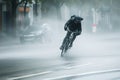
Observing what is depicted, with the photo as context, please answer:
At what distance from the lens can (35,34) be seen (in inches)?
1400

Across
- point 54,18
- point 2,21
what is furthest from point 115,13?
point 2,21

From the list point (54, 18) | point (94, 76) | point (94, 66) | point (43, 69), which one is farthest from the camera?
point (54, 18)

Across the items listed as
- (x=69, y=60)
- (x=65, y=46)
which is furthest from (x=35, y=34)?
(x=69, y=60)

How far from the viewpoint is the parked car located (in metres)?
35.4

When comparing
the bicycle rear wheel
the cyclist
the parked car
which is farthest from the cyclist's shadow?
the parked car

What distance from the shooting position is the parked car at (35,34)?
116 feet

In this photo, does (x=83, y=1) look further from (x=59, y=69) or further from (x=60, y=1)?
(x=59, y=69)

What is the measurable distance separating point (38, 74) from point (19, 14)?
42.9 m

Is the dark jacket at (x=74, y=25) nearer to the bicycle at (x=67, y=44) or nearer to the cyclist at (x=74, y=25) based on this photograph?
the cyclist at (x=74, y=25)

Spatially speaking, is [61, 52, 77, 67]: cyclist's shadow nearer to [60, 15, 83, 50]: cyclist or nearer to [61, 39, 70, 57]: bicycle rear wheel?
[61, 39, 70, 57]: bicycle rear wheel

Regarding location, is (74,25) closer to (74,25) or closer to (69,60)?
(74,25)

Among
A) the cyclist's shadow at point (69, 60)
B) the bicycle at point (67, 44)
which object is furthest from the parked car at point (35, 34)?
the bicycle at point (67, 44)

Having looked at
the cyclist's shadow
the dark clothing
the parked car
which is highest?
the dark clothing

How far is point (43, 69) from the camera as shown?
1577cm
